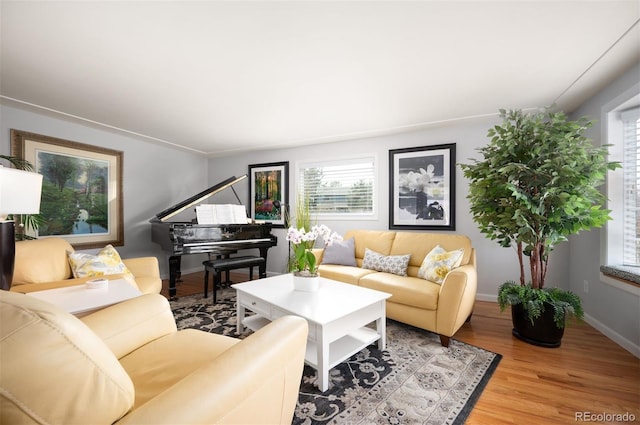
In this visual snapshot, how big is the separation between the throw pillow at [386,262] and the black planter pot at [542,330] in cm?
108

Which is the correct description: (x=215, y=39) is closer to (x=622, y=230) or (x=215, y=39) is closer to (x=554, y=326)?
(x=554, y=326)

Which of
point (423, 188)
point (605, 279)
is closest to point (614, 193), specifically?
point (605, 279)

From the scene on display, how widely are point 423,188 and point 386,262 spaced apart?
127 centimetres

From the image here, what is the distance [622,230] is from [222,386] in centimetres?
349

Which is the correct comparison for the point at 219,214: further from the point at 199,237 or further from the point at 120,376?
the point at 120,376

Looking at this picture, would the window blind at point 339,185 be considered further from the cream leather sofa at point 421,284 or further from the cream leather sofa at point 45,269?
the cream leather sofa at point 45,269

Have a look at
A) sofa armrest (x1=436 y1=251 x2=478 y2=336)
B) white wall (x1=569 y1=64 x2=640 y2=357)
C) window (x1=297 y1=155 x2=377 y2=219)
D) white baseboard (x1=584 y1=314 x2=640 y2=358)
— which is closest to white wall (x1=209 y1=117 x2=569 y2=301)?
window (x1=297 y1=155 x2=377 y2=219)

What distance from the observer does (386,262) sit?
3182mm

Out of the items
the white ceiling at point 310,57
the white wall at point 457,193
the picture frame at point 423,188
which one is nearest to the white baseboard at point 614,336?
the white wall at point 457,193

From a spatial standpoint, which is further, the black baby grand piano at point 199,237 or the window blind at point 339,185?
the window blind at point 339,185

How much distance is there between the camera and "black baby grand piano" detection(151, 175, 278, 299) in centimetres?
347

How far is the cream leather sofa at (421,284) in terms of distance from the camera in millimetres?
A: 2266

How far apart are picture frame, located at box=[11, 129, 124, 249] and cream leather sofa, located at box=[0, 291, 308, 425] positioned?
3239 millimetres

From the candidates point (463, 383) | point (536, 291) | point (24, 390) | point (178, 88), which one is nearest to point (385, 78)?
point (178, 88)
